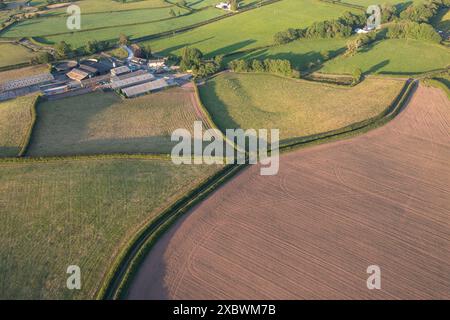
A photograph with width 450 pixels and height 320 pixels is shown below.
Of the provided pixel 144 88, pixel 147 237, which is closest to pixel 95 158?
pixel 147 237

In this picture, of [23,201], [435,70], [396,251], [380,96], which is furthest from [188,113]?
[435,70]

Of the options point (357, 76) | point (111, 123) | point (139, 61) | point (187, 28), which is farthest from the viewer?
point (187, 28)

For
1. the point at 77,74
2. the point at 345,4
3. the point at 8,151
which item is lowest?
the point at 8,151

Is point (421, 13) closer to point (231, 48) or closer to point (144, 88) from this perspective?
point (231, 48)

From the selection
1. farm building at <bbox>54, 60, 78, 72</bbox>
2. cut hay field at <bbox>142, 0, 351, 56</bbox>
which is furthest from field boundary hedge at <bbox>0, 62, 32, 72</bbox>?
cut hay field at <bbox>142, 0, 351, 56</bbox>

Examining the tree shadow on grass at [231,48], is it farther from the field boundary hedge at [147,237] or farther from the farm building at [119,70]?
the field boundary hedge at [147,237]

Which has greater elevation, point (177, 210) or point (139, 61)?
point (139, 61)

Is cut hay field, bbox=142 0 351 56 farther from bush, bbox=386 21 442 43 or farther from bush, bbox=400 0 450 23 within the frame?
bush, bbox=386 21 442 43

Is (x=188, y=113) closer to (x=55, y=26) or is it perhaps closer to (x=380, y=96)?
(x=380, y=96)

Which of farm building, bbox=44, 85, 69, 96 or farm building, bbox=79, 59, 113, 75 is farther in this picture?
farm building, bbox=79, 59, 113, 75
